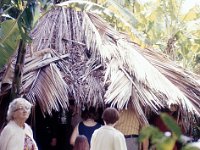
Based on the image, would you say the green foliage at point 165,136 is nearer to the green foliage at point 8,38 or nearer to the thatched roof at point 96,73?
the green foliage at point 8,38

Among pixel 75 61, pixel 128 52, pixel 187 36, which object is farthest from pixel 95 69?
pixel 187 36

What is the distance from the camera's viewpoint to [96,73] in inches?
256

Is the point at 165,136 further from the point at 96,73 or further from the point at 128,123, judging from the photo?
the point at 128,123

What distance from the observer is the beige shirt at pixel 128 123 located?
6602 millimetres

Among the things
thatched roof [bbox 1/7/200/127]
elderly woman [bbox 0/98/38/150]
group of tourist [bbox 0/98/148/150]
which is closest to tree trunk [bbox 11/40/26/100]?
thatched roof [bbox 1/7/200/127]

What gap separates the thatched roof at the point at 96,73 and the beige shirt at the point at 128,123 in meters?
0.41

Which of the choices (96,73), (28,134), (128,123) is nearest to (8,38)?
(28,134)

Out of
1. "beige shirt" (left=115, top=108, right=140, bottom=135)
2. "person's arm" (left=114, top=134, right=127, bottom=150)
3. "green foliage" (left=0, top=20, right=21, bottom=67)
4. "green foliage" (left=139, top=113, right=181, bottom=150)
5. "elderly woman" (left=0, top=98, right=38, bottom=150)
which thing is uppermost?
"green foliage" (left=139, top=113, right=181, bottom=150)

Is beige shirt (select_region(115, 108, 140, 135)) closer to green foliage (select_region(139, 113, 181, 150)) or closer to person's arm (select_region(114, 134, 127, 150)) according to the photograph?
person's arm (select_region(114, 134, 127, 150))

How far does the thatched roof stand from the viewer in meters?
6.04

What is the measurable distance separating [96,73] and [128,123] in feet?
2.84

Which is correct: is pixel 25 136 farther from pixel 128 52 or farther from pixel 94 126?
pixel 128 52

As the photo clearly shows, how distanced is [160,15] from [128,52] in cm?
532

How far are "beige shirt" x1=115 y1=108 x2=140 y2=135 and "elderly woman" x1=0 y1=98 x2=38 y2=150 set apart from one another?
257 centimetres
